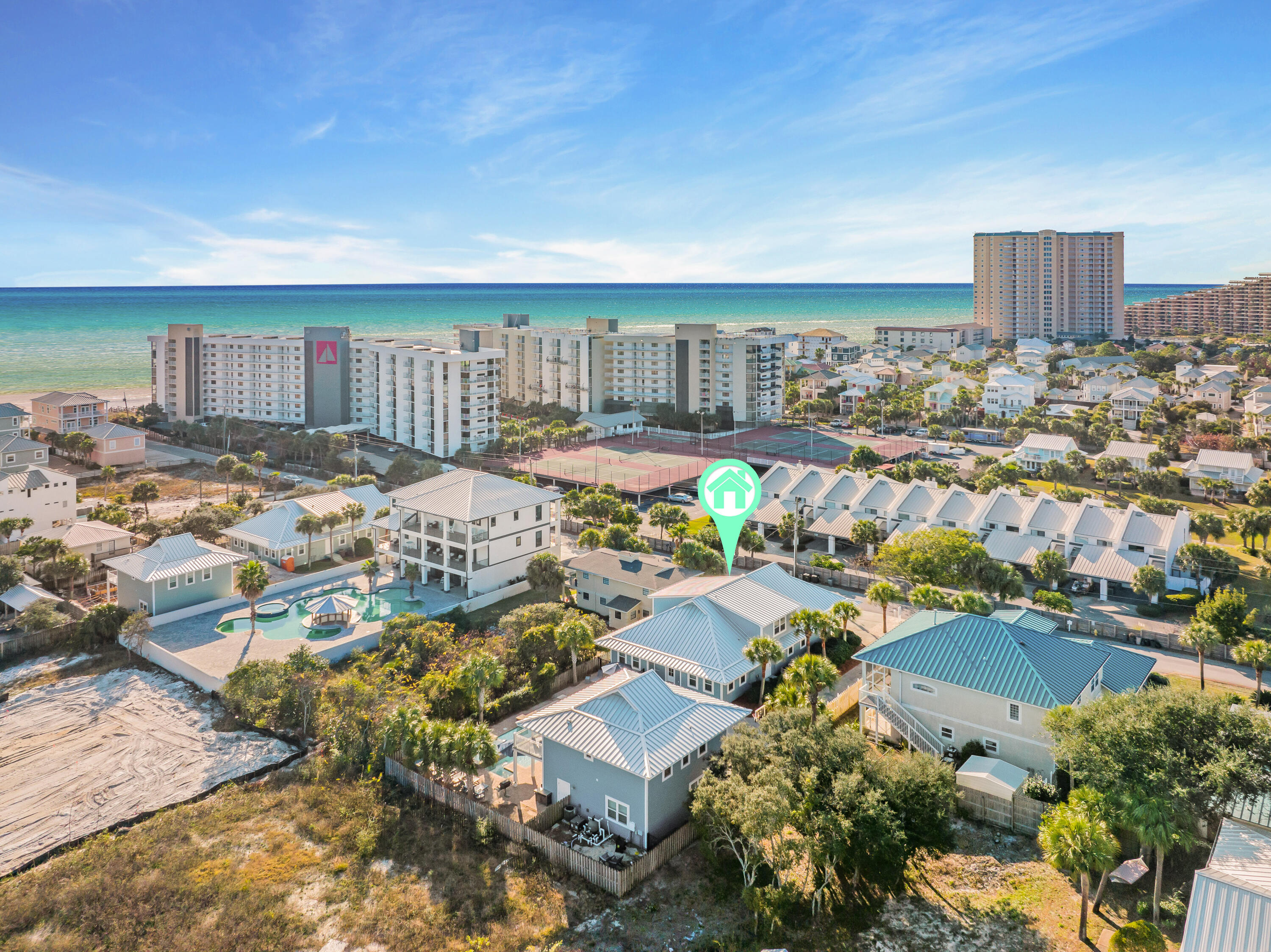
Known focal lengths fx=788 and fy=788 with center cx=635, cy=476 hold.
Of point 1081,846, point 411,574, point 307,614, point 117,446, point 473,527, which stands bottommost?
point 307,614

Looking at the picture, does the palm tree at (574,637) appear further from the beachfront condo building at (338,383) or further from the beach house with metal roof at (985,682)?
the beachfront condo building at (338,383)

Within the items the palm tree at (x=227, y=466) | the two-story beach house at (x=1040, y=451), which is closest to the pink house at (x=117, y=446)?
the palm tree at (x=227, y=466)

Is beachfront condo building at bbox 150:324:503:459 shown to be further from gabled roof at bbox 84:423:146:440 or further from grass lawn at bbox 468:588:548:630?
grass lawn at bbox 468:588:548:630

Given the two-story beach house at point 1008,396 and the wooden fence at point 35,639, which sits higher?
the two-story beach house at point 1008,396

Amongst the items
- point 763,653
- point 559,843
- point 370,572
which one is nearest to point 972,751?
point 763,653

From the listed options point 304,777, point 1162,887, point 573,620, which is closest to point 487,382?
point 573,620

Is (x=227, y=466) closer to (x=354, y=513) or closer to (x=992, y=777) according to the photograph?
(x=354, y=513)
